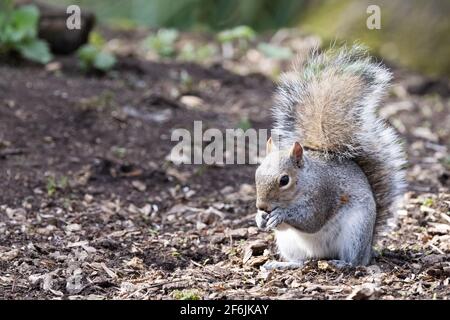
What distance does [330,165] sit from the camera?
151 inches

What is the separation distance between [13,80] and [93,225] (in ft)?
7.12

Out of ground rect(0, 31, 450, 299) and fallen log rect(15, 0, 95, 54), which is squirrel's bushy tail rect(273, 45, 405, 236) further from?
fallen log rect(15, 0, 95, 54)

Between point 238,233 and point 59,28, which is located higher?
point 59,28

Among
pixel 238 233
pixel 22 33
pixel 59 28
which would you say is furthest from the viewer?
pixel 59 28

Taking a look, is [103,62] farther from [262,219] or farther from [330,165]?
A: [262,219]

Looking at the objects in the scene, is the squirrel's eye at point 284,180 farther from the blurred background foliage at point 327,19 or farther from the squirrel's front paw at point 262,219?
the blurred background foliage at point 327,19

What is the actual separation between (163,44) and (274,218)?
184 inches

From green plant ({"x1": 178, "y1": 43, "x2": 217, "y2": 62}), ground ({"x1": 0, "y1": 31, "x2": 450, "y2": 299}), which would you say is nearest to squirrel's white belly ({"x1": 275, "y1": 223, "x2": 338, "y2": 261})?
ground ({"x1": 0, "y1": 31, "x2": 450, "y2": 299})

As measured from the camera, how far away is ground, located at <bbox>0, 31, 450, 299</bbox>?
3533 mm

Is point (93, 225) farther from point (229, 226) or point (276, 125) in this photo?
point (276, 125)

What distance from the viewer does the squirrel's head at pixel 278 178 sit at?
A: 3.59 metres

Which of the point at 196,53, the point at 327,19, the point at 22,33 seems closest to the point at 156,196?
the point at 22,33
